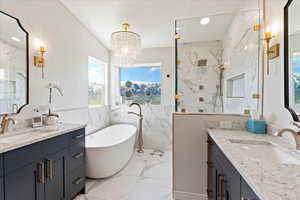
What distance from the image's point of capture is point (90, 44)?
10.5ft

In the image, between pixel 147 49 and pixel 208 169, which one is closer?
pixel 208 169

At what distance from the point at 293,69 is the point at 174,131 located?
4.34 ft

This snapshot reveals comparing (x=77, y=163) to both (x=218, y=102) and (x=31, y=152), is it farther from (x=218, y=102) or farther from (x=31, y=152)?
(x=218, y=102)

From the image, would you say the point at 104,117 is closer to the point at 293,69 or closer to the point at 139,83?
the point at 139,83

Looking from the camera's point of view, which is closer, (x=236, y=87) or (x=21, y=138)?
(x=21, y=138)

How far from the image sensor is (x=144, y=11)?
8.38 feet

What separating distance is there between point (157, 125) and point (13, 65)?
2.81 metres

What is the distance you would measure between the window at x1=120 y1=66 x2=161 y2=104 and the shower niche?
1463mm

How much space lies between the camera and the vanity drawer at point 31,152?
3.87 ft

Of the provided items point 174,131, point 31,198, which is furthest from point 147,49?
point 31,198

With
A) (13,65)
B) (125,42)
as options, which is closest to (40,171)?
(13,65)

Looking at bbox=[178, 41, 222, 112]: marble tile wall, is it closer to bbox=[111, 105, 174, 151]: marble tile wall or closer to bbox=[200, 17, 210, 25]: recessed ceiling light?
bbox=[200, 17, 210, 25]: recessed ceiling light

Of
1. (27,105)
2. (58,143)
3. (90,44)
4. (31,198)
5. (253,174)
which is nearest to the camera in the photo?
(253,174)

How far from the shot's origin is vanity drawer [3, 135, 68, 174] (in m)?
1.18
